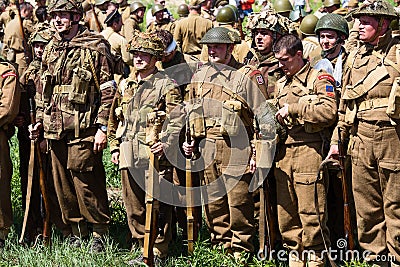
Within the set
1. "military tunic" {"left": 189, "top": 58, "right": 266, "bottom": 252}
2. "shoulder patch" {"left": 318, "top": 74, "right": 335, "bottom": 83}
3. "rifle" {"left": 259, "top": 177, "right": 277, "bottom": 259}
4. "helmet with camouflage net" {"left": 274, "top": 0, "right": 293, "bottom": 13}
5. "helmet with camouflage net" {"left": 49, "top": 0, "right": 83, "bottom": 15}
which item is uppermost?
"helmet with camouflage net" {"left": 274, "top": 0, "right": 293, "bottom": 13}

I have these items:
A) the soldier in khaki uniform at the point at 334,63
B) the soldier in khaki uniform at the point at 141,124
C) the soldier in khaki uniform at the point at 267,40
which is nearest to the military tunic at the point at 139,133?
the soldier in khaki uniform at the point at 141,124

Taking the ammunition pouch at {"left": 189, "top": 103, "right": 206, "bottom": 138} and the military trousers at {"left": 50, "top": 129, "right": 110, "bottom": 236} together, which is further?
the military trousers at {"left": 50, "top": 129, "right": 110, "bottom": 236}

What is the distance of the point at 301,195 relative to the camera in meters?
7.19

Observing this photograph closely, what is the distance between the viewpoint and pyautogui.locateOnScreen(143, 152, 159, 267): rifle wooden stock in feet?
24.6

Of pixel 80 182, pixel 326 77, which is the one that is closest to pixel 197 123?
pixel 326 77

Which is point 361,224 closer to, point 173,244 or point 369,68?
point 369,68

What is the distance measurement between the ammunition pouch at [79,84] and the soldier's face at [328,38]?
8.05 feet

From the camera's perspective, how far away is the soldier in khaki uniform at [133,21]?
591 inches

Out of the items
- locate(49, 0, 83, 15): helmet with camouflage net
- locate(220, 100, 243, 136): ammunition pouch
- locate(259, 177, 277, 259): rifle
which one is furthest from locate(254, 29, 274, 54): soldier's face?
locate(49, 0, 83, 15): helmet with camouflage net

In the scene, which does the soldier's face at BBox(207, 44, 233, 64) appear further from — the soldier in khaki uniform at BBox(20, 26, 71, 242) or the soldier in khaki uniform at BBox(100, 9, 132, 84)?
the soldier in khaki uniform at BBox(100, 9, 132, 84)

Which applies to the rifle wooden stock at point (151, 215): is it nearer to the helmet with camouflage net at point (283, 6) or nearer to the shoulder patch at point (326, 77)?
the shoulder patch at point (326, 77)

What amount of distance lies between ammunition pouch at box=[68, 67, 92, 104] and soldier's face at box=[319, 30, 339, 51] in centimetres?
245

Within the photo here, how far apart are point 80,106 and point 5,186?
1.25 m

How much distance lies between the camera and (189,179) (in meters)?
7.64
